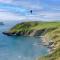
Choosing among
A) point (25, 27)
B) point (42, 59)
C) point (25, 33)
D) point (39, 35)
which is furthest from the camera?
point (25, 27)

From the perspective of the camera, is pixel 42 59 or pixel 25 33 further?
pixel 25 33

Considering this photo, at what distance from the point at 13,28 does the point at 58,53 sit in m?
69.4

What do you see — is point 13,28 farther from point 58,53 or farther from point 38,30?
point 58,53

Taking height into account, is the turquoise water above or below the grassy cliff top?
above

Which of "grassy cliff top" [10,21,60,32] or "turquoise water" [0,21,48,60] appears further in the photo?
"grassy cliff top" [10,21,60,32]

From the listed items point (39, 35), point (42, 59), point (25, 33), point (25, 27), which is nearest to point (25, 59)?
point (42, 59)

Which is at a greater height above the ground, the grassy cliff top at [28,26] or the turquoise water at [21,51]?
the turquoise water at [21,51]

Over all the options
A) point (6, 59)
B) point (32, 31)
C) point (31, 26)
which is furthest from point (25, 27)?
point (6, 59)

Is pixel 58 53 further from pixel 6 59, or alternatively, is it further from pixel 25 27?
pixel 25 27

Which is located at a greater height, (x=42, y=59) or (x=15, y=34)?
(x=42, y=59)

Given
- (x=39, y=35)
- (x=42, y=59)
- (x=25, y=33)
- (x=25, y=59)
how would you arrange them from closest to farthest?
(x=42, y=59) → (x=25, y=59) → (x=39, y=35) → (x=25, y=33)

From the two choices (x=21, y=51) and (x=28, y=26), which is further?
(x=28, y=26)

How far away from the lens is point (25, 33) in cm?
9775

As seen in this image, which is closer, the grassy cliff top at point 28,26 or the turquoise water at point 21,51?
the turquoise water at point 21,51
